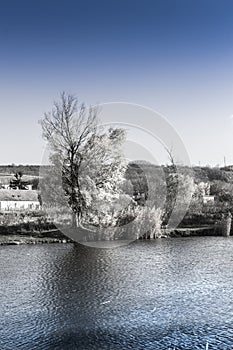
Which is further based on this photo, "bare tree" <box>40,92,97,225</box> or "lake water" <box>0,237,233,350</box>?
"bare tree" <box>40,92,97,225</box>

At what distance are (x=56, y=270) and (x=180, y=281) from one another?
512cm

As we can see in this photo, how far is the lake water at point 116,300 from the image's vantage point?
35.4 feet

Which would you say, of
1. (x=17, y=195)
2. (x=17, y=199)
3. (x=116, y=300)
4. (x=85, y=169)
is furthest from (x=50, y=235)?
(x=17, y=195)

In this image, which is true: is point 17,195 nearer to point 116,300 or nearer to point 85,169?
point 85,169

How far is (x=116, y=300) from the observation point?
14.1 metres

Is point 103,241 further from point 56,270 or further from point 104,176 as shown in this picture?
point 56,270

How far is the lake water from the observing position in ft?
35.4

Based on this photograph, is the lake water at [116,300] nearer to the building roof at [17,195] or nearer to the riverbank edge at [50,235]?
the riverbank edge at [50,235]

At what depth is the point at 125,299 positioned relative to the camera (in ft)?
46.8

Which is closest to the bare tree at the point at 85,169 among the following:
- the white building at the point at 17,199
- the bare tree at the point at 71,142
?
the bare tree at the point at 71,142

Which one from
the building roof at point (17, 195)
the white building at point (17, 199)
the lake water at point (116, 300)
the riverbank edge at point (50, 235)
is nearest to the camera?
the lake water at point (116, 300)

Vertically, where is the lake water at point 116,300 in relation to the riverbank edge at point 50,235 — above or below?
below

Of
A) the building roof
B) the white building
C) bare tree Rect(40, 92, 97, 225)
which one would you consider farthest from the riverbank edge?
the building roof

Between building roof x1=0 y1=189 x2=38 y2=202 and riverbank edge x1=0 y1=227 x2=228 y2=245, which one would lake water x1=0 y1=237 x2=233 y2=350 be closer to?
riverbank edge x1=0 y1=227 x2=228 y2=245
